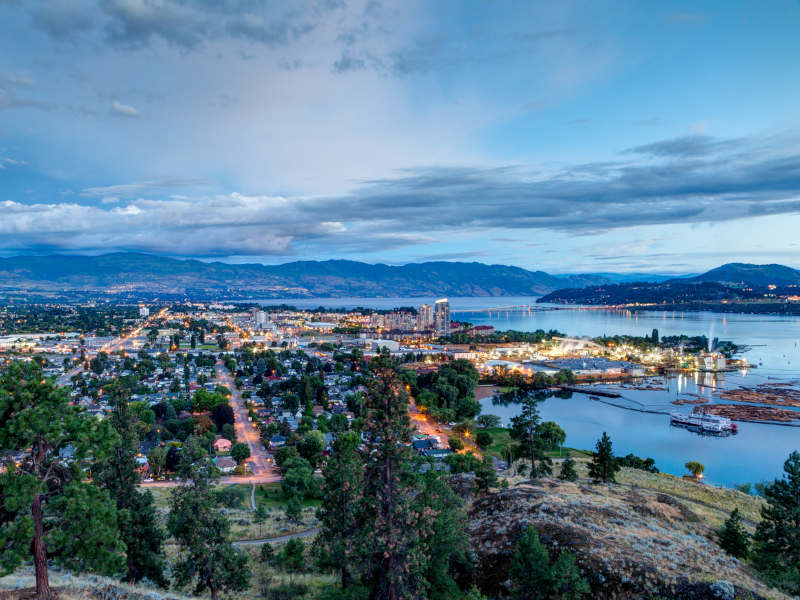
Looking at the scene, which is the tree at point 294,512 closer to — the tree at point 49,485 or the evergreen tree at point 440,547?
the evergreen tree at point 440,547

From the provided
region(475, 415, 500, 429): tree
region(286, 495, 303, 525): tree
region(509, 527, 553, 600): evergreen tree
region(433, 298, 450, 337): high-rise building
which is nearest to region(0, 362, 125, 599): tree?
region(509, 527, 553, 600): evergreen tree

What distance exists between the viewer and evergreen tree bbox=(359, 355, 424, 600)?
7.05 meters

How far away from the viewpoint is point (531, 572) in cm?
779

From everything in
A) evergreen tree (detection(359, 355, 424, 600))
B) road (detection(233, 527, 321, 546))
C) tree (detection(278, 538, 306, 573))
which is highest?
evergreen tree (detection(359, 355, 424, 600))

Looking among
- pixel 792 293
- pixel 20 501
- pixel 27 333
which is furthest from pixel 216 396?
pixel 792 293

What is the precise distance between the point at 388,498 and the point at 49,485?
4238 mm

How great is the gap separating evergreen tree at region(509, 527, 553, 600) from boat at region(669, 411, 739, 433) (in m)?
29.9

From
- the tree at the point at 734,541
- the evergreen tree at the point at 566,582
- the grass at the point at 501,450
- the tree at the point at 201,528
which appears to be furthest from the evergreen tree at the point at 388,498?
the grass at the point at 501,450

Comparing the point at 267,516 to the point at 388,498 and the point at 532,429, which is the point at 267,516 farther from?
the point at 388,498

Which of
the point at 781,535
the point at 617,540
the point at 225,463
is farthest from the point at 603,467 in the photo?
the point at 225,463

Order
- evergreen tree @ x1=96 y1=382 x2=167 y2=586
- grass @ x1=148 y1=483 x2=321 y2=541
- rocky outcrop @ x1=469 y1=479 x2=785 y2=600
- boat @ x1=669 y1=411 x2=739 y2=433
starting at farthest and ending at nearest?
1. boat @ x1=669 y1=411 x2=739 y2=433
2. grass @ x1=148 y1=483 x2=321 y2=541
3. evergreen tree @ x1=96 y1=382 x2=167 y2=586
4. rocky outcrop @ x1=469 y1=479 x2=785 y2=600

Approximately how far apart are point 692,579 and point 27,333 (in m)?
99.0

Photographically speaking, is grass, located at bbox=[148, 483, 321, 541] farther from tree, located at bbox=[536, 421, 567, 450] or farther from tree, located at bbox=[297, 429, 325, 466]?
tree, located at bbox=[536, 421, 567, 450]

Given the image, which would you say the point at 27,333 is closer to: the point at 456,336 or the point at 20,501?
the point at 456,336
